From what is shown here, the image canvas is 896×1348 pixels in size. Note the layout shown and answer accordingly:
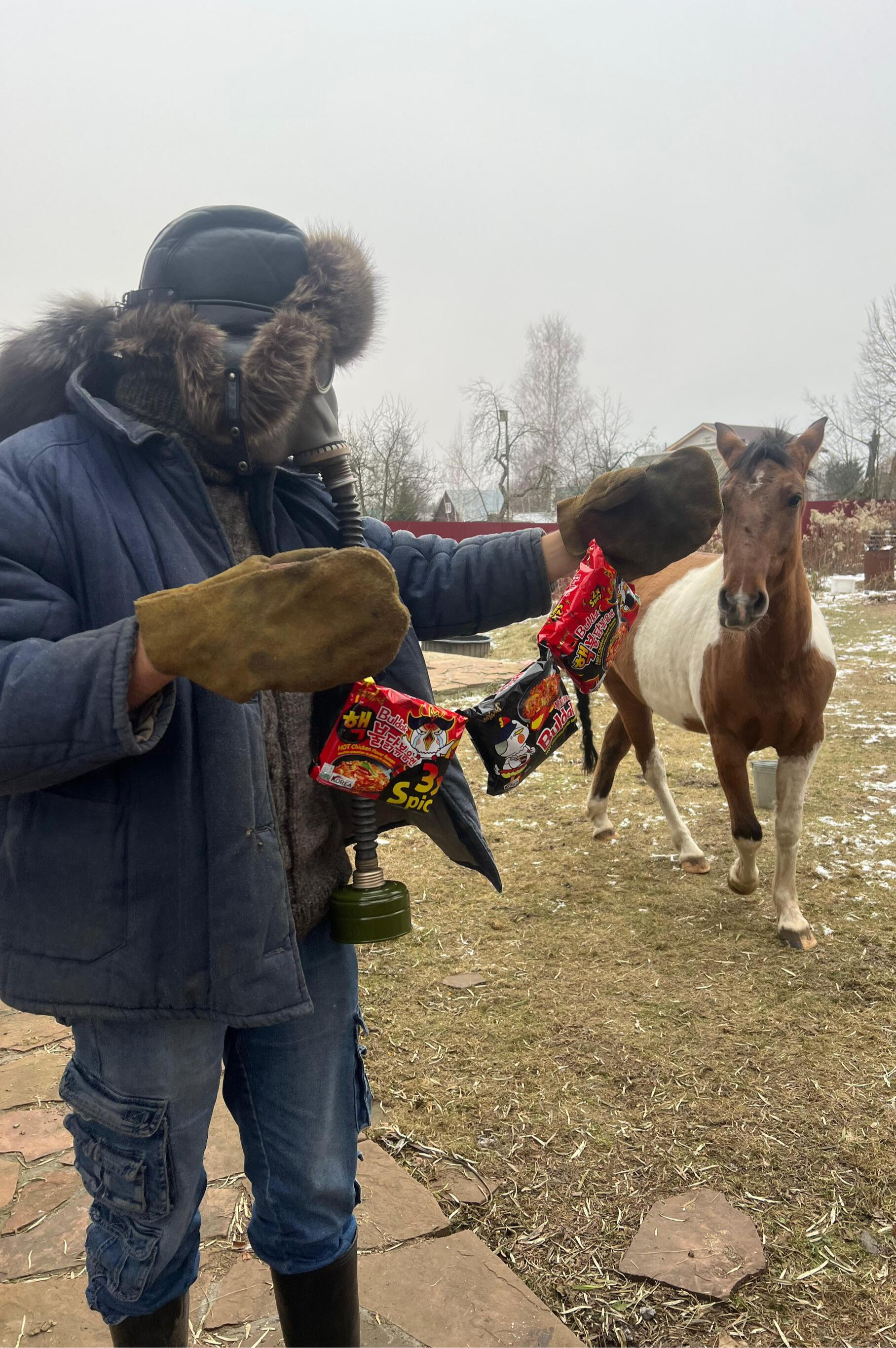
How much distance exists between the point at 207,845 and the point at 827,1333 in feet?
5.54

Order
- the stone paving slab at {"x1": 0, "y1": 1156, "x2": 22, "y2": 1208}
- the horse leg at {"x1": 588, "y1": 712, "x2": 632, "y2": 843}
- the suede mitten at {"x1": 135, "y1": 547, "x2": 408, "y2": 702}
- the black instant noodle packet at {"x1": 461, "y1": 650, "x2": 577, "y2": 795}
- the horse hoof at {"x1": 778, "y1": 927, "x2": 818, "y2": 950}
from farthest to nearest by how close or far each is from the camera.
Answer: the horse leg at {"x1": 588, "y1": 712, "x2": 632, "y2": 843} → the horse hoof at {"x1": 778, "y1": 927, "x2": 818, "y2": 950} → the stone paving slab at {"x1": 0, "y1": 1156, "x2": 22, "y2": 1208} → the black instant noodle packet at {"x1": 461, "y1": 650, "x2": 577, "y2": 795} → the suede mitten at {"x1": 135, "y1": 547, "x2": 408, "y2": 702}

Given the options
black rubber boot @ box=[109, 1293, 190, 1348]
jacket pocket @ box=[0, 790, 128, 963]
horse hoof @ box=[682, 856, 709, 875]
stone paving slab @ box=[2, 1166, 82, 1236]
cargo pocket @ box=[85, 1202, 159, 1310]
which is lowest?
horse hoof @ box=[682, 856, 709, 875]

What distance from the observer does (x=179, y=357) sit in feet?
4.00

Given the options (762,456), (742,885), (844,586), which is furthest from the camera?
(844,586)

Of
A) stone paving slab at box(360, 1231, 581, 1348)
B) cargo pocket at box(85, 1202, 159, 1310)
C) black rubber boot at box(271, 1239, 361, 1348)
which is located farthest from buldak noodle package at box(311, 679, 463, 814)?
stone paving slab at box(360, 1231, 581, 1348)

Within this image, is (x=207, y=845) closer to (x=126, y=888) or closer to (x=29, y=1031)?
(x=126, y=888)

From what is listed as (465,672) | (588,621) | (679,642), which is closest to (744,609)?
(679,642)

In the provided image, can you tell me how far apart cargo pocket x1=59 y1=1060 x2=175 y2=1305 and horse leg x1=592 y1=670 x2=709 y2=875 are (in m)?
3.56

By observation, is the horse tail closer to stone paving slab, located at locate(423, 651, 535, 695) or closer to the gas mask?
the gas mask

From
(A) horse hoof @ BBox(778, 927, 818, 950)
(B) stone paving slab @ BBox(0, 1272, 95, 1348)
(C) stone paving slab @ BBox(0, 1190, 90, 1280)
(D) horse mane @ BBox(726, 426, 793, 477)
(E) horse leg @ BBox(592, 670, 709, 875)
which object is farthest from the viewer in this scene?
(E) horse leg @ BBox(592, 670, 709, 875)

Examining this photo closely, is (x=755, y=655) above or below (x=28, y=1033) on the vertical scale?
above

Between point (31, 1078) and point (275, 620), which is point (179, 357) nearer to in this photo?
point (275, 620)

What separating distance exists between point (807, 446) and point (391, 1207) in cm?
297

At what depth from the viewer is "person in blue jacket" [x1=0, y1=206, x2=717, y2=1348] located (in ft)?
3.36
